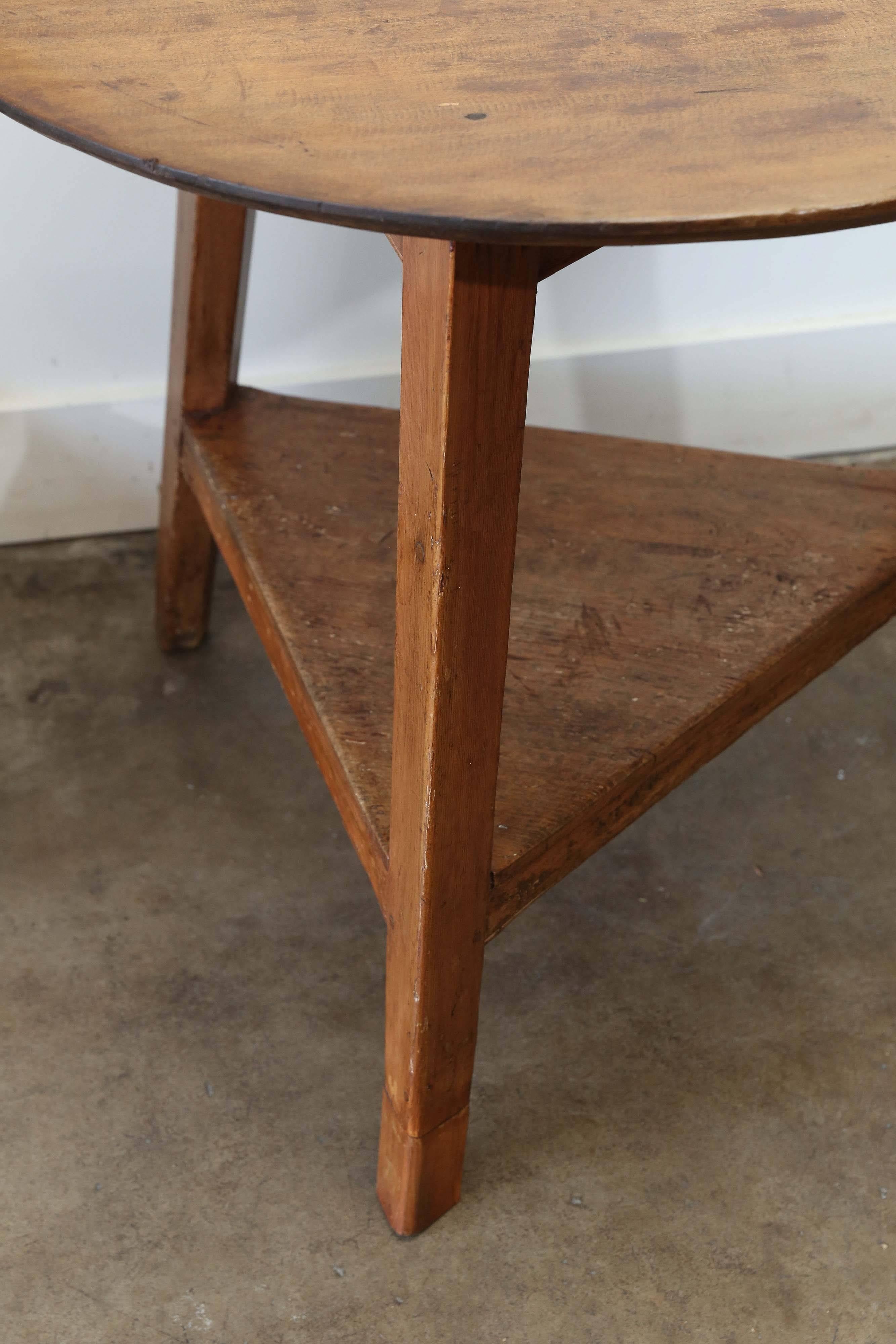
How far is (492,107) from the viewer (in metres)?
0.65

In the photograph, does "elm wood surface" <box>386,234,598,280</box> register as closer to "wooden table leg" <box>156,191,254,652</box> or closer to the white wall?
"wooden table leg" <box>156,191,254,652</box>

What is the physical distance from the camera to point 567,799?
873mm

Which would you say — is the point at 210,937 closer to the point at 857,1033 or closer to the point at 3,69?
the point at 857,1033

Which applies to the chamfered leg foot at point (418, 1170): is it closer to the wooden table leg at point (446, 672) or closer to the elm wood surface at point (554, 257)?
the wooden table leg at point (446, 672)

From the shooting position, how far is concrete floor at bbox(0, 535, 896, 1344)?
3.01 ft

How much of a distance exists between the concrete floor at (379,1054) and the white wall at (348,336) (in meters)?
0.31

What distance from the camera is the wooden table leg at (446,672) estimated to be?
0.61 metres

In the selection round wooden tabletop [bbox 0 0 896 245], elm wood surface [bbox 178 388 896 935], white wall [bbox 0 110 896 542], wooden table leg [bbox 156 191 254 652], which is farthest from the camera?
white wall [bbox 0 110 896 542]

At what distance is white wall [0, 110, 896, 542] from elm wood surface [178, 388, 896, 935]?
0.34m

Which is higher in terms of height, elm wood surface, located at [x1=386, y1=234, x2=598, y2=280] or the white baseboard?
elm wood surface, located at [x1=386, y1=234, x2=598, y2=280]

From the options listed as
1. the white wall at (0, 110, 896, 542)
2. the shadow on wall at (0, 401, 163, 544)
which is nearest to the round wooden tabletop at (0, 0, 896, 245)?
the white wall at (0, 110, 896, 542)

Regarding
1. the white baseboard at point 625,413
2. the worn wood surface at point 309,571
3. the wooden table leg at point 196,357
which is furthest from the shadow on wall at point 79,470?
the worn wood surface at point 309,571

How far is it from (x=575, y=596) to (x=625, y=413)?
0.81 m

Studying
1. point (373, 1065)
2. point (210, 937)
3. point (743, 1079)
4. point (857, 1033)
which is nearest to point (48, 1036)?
point (210, 937)
